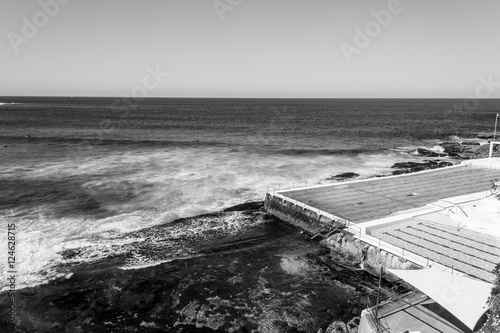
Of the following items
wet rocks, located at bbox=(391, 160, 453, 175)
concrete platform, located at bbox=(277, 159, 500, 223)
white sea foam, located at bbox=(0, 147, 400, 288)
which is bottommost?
white sea foam, located at bbox=(0, 147, 400, 288)

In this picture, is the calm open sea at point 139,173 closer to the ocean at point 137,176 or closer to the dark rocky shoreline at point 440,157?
the ocean at point 137,176

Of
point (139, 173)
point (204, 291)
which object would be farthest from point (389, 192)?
point (139, 173)

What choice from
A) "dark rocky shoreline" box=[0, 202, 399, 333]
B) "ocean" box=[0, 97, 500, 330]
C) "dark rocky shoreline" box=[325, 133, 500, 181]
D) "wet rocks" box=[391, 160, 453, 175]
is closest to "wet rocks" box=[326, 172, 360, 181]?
"dark rocky shoreline" box=[325, 133, 500, 181]

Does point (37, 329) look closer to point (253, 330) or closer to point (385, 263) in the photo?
point (253, 330)

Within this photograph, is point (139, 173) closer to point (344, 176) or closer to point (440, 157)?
point (344, 176)

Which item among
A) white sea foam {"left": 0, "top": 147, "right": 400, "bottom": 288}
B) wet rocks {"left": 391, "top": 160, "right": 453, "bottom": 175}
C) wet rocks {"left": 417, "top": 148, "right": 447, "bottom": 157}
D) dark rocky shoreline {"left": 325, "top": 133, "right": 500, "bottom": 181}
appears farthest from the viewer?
wet rocks {"left": 417, "top": 148, "right": 447, "bottom": 157}

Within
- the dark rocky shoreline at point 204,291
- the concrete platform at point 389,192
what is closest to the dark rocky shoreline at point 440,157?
the concrete platform at point 389,192

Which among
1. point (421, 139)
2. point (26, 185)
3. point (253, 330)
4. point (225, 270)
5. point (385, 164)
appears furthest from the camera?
point (421, 139)

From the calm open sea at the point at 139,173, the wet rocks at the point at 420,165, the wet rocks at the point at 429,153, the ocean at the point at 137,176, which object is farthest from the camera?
the wet rocks at the point at 429,153

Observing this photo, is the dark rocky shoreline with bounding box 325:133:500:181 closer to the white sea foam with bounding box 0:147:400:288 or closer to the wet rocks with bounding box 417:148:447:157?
the wet rocks with bounding box 417:148:447:157

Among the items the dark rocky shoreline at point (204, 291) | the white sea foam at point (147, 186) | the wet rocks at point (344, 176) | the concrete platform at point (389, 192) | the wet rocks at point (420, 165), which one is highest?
the concrete platform at point (389, 192)

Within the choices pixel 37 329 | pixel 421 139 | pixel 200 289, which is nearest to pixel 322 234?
pixel 200 289
